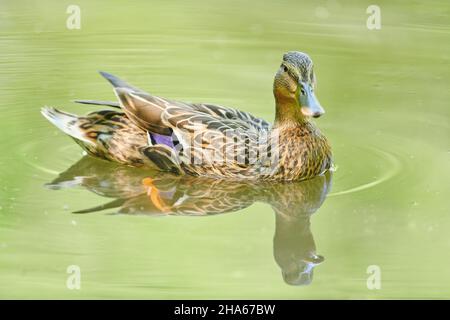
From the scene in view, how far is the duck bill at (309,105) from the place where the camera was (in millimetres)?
9305

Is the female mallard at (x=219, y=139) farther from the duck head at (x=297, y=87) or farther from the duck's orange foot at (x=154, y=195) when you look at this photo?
the duck's orange foot at (x=154, y=195)

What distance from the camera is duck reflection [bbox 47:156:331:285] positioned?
8.84 meters

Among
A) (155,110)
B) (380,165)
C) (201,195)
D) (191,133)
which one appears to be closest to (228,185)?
(201,195)

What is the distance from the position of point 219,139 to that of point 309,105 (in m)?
0.90

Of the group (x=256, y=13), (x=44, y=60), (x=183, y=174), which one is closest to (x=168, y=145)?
(x=183, y=174)

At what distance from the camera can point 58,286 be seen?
25.4 feet

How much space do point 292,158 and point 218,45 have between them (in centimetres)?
397

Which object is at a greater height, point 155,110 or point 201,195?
point 155,110

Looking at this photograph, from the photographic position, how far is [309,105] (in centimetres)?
941

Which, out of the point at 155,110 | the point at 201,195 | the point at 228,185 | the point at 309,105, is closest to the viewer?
the point at 309,105

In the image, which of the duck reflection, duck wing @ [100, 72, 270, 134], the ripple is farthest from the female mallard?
the ripple

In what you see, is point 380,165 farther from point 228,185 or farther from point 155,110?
point 155,110

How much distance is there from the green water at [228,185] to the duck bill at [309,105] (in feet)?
2.35

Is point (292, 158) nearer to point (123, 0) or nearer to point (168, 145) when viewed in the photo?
point (168, 145)
